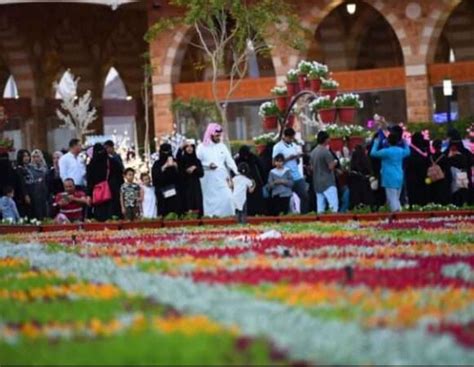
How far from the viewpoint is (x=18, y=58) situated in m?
46.6

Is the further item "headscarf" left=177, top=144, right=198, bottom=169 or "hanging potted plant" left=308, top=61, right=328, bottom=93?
"hanging potted plant" left=308, top=61, right=328, bottom=93

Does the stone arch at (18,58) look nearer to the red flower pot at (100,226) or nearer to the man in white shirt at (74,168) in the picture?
the man in white shirt at (74,168)

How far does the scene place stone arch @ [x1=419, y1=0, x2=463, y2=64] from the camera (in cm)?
3950

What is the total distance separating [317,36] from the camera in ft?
144

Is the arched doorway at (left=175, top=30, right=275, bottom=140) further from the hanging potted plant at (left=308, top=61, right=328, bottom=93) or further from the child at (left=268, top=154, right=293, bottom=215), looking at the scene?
the child at (left=268, top=154, right=293, bottom=215)

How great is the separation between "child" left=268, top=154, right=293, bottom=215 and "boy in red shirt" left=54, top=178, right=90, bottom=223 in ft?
8.65

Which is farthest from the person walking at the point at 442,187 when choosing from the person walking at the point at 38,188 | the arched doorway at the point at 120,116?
the arched doorway at the point at 120,116

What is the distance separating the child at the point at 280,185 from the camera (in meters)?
21.7

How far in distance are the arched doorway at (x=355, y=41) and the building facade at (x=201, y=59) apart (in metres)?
0.03

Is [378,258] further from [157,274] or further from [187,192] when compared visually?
[187,192]

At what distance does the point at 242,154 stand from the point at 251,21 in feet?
44.2

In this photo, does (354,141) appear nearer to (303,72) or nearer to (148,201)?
(303,72)

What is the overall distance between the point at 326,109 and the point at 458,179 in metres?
3.31

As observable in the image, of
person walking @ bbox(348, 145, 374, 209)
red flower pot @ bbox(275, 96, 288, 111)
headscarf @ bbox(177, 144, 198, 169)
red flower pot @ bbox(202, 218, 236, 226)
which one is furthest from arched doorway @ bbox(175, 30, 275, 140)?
red flower pot @ bbox(202, 218, 236, 226)
